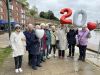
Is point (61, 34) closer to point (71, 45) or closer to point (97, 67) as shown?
point (71, 45)

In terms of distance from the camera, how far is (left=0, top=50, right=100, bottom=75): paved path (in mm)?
8453

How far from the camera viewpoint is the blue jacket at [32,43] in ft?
29.2

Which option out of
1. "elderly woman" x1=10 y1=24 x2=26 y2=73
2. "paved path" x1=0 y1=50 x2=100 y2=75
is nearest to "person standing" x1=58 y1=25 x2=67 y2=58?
"paved path" x1=0 y1=50 x2=100 y2=75

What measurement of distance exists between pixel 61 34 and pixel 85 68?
2.70 metres

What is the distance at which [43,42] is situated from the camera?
1026cm

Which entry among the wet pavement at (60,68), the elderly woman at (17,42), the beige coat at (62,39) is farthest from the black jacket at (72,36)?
the elderly woman at (17,42)

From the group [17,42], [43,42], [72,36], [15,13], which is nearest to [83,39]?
[72,36]

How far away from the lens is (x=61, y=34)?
11.3 m

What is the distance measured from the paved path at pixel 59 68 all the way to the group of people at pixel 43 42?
1.00ft

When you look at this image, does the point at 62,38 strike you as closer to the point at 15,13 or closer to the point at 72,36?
the point at 72,36

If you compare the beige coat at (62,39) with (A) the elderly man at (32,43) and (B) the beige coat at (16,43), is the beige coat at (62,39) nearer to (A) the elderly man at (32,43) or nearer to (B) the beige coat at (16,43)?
(A) the elderly man at (32,43)

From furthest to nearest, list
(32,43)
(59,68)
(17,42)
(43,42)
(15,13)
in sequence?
1. (15,13)
2. (43,42)
3. (59,68)
4. (32,43)
5. (17,42)

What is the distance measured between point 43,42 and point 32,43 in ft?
4.44

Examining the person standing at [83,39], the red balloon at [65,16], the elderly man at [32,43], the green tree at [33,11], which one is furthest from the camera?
the green tree at [33,11]
